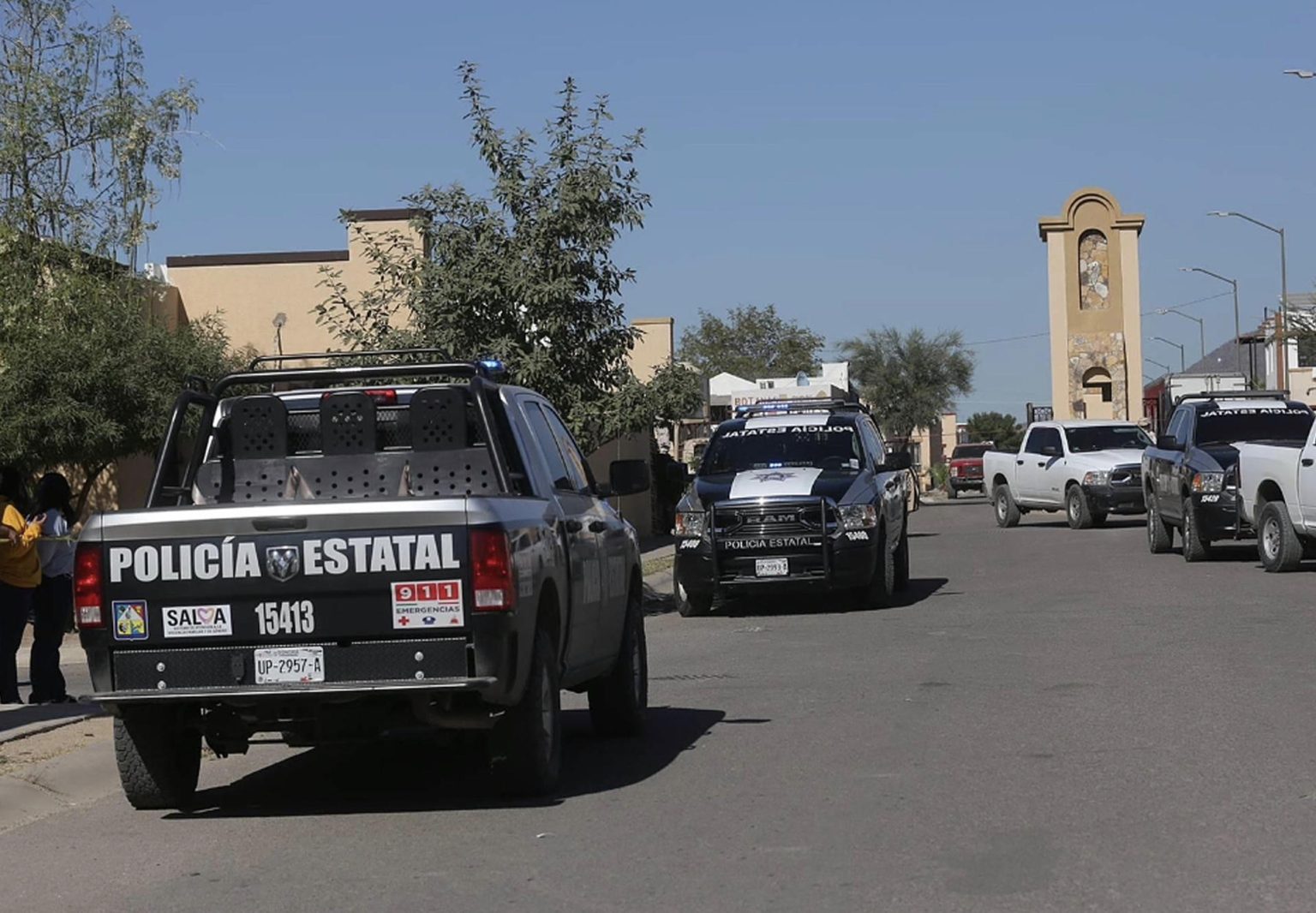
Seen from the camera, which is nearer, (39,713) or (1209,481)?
(39,713)

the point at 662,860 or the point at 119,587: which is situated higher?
the point at 119,587

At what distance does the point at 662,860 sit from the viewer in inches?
283

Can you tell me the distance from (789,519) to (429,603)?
422 inches

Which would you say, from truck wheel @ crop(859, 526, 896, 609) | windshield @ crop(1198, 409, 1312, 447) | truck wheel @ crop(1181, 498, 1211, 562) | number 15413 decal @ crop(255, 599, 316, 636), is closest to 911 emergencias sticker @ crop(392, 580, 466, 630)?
number 15413 decal @ crop(255, 599, 316, 636)

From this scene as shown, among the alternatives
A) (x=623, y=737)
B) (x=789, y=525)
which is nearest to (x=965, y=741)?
(x=623, y=737)

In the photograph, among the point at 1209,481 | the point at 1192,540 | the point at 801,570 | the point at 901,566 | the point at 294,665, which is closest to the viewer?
the point at 294,665

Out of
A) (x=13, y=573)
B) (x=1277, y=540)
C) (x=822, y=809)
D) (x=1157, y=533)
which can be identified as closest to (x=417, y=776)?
(x=822, y=809)

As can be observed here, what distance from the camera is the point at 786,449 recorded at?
1967 cm

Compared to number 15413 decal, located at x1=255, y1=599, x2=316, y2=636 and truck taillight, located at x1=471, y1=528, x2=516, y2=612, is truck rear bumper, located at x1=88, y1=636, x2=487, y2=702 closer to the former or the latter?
number 15413 decal, located at x1=255, y1=599, x2=316, y2=636

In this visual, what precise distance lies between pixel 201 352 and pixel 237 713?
17.6 meters

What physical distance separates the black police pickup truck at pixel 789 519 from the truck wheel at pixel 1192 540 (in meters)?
5.27

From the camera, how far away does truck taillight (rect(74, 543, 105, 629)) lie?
8.16 meters

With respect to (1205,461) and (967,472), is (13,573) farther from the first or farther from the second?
(967,472)

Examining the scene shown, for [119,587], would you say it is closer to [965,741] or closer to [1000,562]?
[965,741]
